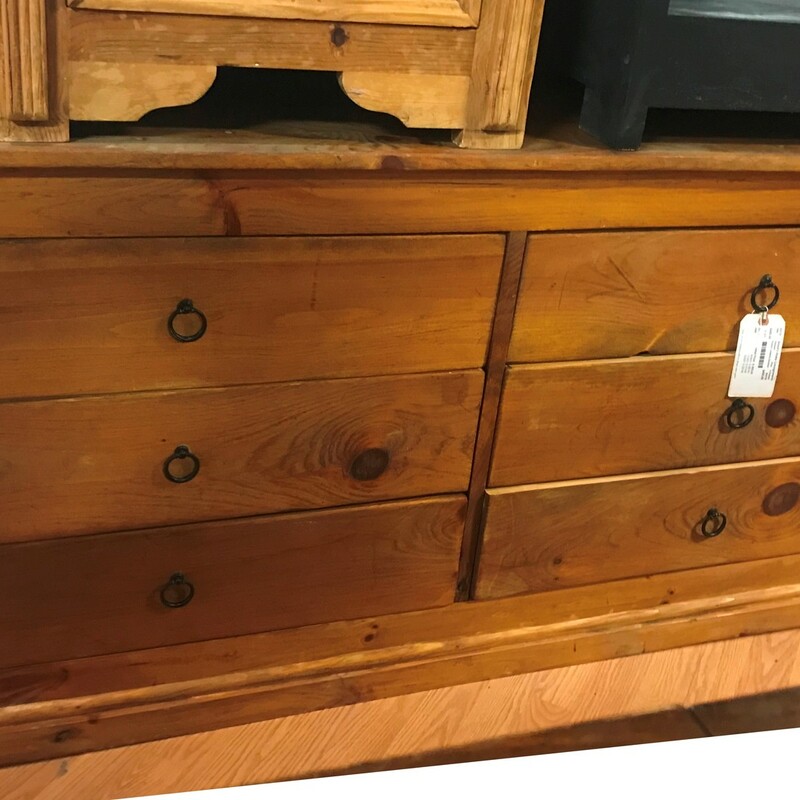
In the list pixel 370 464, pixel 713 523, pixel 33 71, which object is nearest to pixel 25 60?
pixel 33 71

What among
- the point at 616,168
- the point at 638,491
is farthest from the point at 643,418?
the point at 616,168

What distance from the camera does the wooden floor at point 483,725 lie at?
114 centimetres

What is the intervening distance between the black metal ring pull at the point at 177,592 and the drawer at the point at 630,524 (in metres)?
0.38

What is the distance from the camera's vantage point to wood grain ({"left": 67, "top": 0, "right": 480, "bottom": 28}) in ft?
2.67

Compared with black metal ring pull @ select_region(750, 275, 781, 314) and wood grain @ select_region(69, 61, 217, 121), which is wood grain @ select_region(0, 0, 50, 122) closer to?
wood grain @ select_region(69, 61, 217, 121)

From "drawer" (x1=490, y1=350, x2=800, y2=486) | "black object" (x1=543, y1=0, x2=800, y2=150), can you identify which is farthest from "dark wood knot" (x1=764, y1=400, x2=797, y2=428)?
"black object" (x1=543, y1=0, x2=800, y2=150)

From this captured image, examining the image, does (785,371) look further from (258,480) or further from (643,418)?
(258,480)

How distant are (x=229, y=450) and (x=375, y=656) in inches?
15.7

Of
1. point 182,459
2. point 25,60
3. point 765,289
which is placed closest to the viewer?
point 25,60

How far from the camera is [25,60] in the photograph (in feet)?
2.64

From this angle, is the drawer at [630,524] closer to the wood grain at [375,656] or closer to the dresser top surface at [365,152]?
the wood grain at [375,656]

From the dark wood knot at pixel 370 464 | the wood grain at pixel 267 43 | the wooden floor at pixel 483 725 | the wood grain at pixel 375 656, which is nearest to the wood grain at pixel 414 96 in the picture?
the wood grain at pixel 267 43

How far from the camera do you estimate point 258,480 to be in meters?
1.05

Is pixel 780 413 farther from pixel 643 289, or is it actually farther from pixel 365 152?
pixel 365 152
